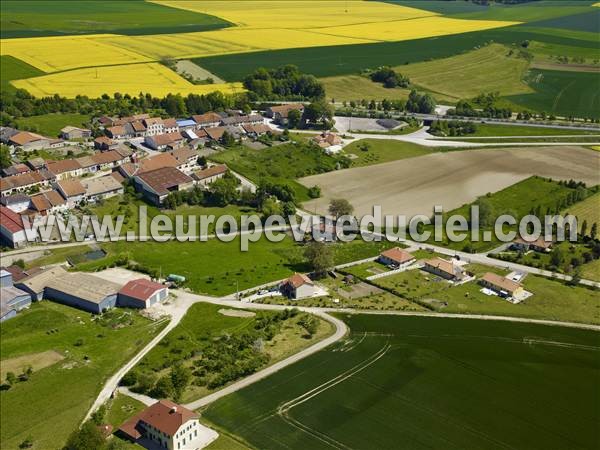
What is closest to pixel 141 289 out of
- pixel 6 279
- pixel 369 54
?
pixel 6 279

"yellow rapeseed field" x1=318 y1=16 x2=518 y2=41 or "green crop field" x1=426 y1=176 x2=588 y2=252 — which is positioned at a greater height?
"yellow rapeseed field" x1=318 y1=16 x2=518 y2=41

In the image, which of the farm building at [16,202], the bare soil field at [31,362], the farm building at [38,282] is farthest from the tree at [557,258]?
the farm building at [16,202]

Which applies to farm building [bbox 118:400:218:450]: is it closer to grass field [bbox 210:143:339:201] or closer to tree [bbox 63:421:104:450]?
tree [bbox 63:421:104:450]

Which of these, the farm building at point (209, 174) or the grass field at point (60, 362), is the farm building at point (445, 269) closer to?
the grass field at point (60, 362)

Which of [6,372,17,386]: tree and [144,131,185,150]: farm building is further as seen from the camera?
[144,131,185,150]: farm building

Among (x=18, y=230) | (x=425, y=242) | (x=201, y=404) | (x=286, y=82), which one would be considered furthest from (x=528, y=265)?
(x=286, y=82)

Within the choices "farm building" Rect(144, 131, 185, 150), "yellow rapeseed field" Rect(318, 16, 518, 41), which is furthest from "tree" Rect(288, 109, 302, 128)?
"yellow rapeseed field" Rect(318, 16, 518, 41)
